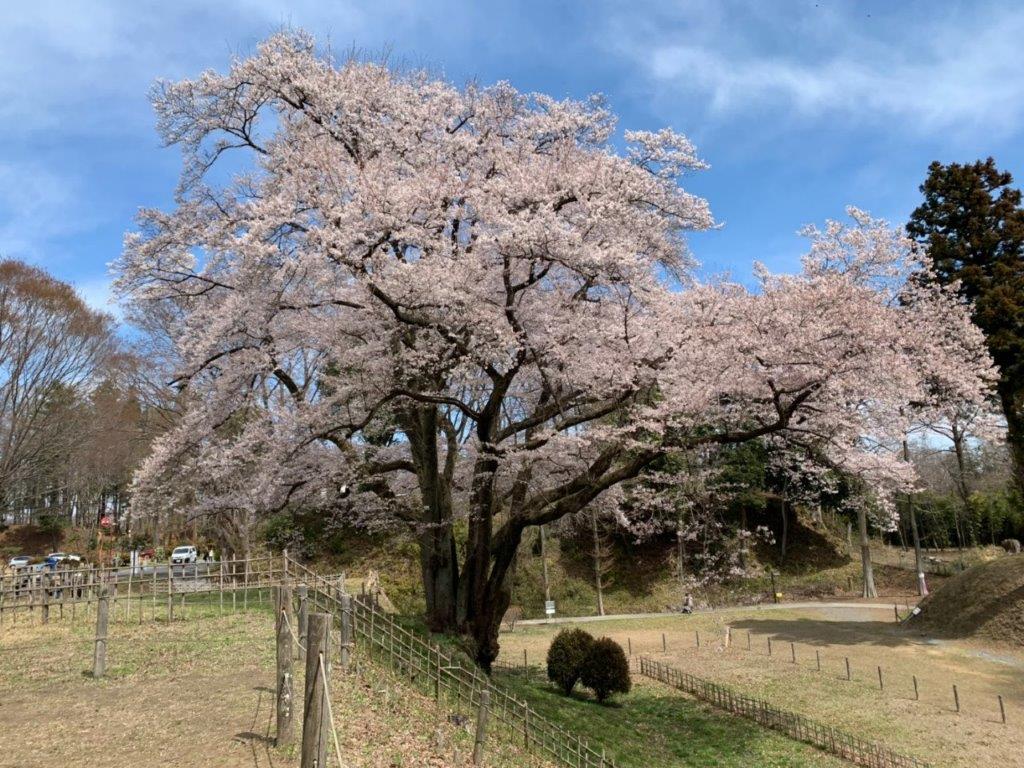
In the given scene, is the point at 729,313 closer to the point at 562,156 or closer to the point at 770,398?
the point at 770,398

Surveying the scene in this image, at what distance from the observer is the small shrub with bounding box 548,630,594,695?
653 inches

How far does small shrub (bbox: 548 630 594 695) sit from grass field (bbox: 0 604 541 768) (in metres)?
8.52

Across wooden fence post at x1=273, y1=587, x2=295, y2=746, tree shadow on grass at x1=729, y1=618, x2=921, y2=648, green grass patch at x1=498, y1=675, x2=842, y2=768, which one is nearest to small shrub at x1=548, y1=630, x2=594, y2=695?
green grass patch at x1=498, y1=675, x2=842, y2=768

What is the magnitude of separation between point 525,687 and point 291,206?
12.2 metres

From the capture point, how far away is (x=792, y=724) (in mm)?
14516

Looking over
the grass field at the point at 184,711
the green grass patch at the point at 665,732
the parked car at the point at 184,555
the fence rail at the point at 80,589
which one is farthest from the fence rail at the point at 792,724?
the parked car at the point at 184,555

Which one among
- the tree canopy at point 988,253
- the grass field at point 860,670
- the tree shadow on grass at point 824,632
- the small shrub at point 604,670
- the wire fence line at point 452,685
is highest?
the tree canopy at point 988,253

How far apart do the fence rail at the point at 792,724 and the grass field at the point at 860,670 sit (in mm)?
832

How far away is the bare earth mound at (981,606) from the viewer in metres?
21.5

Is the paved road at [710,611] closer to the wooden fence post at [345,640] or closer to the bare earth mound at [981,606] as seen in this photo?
the bare earth mound at [981,606]

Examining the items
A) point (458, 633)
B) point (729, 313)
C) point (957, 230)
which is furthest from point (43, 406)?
point (957, 230)

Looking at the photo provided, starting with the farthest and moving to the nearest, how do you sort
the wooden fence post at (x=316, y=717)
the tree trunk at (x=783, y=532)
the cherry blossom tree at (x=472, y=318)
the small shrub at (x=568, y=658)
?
1. the tree trunk at (x=783, y=532)
2. the small shrub at (x=568, y=658)
3. the cherry blossom tree at (x=472, y=318)
4. the wooden fence post at (x=316, y=717)

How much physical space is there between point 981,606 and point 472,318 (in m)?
22.0

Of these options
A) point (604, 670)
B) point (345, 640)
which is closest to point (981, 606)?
point (604, 670)
